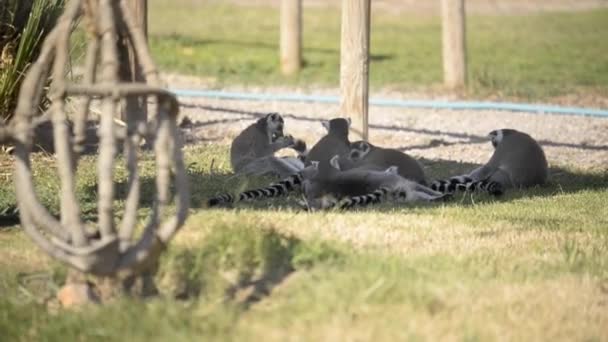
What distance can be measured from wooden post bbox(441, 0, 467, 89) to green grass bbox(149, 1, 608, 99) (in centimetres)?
34

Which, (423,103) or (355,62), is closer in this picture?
(355,62)

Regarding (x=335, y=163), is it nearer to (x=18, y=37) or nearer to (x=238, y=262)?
(x=18, y=37)

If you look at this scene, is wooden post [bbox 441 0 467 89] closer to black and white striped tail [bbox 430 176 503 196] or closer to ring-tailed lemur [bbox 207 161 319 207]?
ring-tailed lemur [bbox 207 161 319 207]

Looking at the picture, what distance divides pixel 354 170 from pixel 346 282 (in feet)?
13.2

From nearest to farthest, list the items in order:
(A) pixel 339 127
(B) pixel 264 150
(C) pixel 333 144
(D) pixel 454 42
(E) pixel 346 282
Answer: (E) pixel 346 282
(C) pixel 333 144
(A) pixel 339 127
(B) pixel 264 150
(D) pixel 454 42

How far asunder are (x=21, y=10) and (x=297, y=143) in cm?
290

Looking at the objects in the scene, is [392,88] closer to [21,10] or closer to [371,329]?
[21,10]

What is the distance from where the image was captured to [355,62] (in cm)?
1101

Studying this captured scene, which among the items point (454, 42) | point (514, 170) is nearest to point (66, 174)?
point (514, 170)

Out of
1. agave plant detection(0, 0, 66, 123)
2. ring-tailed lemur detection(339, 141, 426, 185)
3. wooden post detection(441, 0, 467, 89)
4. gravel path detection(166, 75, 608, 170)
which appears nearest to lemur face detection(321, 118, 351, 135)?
ring-tailed lemur detection(339, 141, 426, 185)

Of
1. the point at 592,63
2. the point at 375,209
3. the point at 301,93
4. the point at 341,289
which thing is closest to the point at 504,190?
the point at 375,209

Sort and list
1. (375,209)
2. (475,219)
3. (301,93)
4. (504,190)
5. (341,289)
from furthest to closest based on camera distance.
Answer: (301,93) → (504,190) → (375,209) → (475,219) → (341,289)

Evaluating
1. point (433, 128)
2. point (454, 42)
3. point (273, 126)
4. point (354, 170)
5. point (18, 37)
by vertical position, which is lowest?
point (433, 128)

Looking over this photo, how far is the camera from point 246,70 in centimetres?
2048
